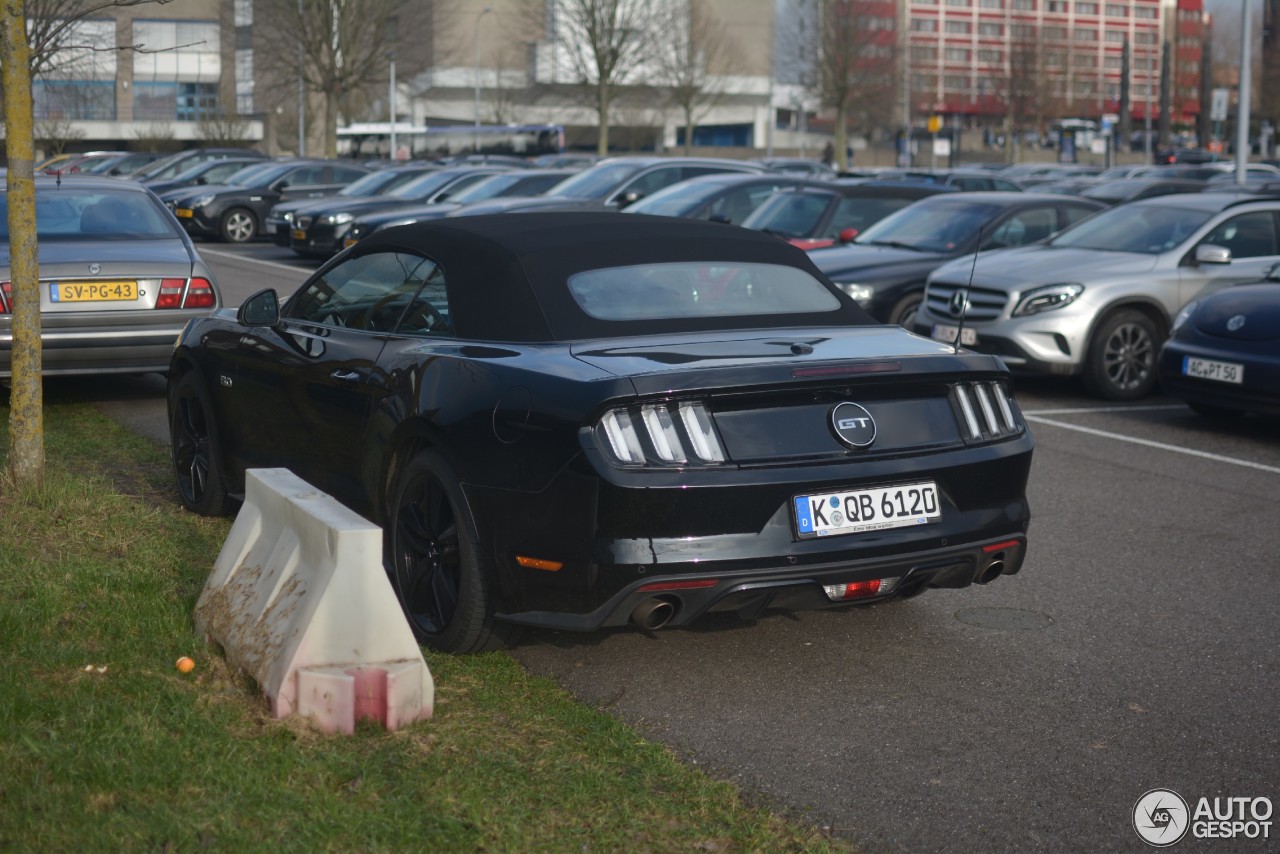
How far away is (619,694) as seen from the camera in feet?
16.0

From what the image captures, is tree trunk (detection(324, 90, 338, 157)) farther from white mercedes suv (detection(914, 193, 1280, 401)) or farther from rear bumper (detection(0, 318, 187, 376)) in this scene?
rear bumper (detection(0, 318, 187, 376))

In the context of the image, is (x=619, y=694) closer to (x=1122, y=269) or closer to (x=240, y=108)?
(x=1122, y=269)

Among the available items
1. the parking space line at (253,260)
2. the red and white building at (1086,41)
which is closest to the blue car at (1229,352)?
the parking space line at (253,260)

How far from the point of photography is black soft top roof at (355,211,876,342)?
5.26 meters

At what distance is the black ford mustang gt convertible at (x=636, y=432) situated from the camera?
454cm

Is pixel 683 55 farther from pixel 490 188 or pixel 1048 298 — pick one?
pixel 1048 298

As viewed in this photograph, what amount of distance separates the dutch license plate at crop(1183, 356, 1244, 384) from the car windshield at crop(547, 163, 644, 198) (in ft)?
42.1

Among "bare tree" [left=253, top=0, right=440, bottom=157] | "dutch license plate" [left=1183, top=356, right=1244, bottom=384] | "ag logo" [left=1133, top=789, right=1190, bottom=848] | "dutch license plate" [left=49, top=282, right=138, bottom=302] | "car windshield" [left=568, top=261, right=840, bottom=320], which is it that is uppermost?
"bare tree" [left=253, top=0, right=440, bottom=157]

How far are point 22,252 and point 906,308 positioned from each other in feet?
27.9

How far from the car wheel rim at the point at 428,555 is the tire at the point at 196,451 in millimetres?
1897

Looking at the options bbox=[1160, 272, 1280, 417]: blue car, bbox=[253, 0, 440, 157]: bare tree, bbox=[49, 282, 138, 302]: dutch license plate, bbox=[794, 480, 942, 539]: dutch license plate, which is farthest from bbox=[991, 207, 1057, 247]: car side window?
bbox=[253, 0, 440, 157]: bare tree

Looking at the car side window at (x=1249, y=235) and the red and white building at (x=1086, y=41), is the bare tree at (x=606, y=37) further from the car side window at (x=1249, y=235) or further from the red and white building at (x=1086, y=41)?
the red and white building at (x=1086, y=41)

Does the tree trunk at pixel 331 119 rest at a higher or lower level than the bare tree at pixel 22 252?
higher

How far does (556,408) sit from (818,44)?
67934 mm
